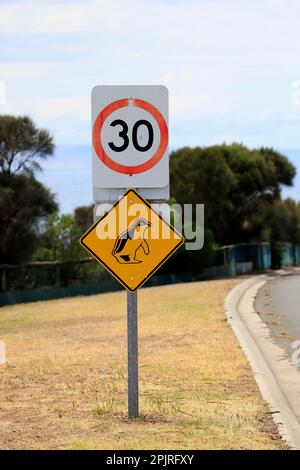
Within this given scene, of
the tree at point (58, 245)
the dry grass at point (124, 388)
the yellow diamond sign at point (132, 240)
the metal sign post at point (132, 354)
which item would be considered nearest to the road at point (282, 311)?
the dry grass at point (124, 388)

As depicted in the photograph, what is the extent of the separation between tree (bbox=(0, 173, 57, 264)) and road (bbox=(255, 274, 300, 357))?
6688mm

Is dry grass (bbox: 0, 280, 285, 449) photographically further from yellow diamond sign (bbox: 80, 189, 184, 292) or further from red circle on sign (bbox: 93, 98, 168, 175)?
red circle on sign (bbox: 93, 98, 168, 175)

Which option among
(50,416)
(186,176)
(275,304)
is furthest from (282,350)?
(186,176)

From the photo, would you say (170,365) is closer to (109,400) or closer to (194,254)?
(109,400)

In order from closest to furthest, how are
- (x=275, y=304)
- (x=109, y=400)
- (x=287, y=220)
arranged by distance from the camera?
(x=109, y=400) → (x=275, y=304) → (x=287, y=220)

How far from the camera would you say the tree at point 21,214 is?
28.0 meters

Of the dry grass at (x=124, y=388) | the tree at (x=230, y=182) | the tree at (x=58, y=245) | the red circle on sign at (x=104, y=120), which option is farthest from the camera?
the tree at (x=230, y=182)

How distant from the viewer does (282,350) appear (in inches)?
567

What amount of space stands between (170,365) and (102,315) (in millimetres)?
9100

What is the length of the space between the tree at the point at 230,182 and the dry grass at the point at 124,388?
28147 mm

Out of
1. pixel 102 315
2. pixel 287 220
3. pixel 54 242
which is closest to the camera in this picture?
pixel 102 315

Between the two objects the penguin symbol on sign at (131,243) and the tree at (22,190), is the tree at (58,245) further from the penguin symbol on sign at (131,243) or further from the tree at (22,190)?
the penguin symbol on sign at (131,243)

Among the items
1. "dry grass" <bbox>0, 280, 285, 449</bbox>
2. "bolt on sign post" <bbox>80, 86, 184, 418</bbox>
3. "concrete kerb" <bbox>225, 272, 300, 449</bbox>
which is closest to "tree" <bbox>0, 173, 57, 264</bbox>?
"dry grass" <bbox>0, 280, 285, 449</bbox>

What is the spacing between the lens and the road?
1638 centimetres
